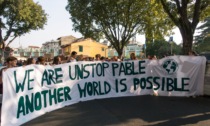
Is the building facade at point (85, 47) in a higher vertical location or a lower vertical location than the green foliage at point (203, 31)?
lower

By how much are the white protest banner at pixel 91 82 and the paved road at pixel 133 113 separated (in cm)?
41

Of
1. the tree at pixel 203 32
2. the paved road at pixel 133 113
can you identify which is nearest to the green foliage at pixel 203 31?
the tree at pixel 203 32

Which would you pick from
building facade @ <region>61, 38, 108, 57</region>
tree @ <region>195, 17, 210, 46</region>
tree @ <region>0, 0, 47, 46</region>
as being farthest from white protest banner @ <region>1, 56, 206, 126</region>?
tree @ <region>195, 17, 210, 46</region>

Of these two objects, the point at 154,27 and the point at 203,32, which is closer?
the point at 154,27

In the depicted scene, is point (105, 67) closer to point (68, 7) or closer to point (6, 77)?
point (6, 77)

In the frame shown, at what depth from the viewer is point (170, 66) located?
1287 centimetres

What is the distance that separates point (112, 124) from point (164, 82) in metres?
5.54

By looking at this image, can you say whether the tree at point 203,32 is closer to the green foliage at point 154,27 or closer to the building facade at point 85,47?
the building facade at point 85,47

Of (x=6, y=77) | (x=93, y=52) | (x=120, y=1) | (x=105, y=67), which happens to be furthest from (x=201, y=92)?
(x=93, y=52)

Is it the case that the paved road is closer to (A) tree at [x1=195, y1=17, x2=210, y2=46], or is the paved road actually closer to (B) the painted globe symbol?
(B) the painted globe symbol

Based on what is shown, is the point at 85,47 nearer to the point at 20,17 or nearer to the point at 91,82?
the point at 20,17

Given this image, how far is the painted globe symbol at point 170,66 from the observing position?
1279 cm

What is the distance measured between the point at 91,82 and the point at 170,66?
3213mm

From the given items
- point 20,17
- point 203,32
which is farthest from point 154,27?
point 203,32
